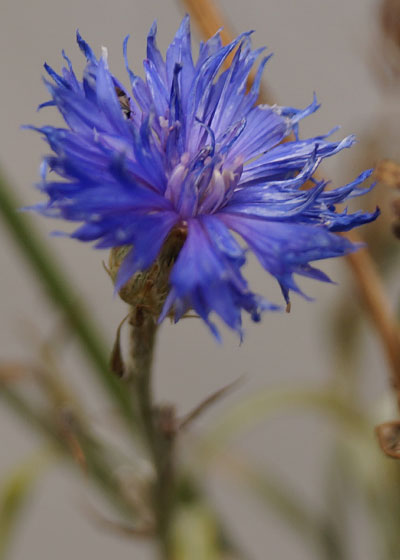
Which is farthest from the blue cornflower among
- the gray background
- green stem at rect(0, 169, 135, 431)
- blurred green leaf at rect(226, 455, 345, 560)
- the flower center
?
the gray background

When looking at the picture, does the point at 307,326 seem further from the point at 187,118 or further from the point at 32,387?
the point at 187,118

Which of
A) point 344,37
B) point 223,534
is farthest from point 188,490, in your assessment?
point 344,37

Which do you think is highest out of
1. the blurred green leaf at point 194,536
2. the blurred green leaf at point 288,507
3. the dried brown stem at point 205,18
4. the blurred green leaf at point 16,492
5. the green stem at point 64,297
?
the dried brown stem at point 205,18

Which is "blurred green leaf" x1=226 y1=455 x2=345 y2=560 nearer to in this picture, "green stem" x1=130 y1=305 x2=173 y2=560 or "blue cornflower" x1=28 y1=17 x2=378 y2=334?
"green stem" x1=130 y1=305 x2=173 y2=560

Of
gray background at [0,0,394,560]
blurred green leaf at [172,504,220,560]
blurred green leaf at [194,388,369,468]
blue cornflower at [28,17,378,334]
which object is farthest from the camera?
gray background at [0,0,394,560]

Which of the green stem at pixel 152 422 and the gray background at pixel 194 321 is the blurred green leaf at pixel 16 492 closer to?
the green stem at pixel 152 422

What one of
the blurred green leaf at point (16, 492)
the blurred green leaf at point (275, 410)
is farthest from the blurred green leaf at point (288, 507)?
the blurred green leaf at point (16, 492)
